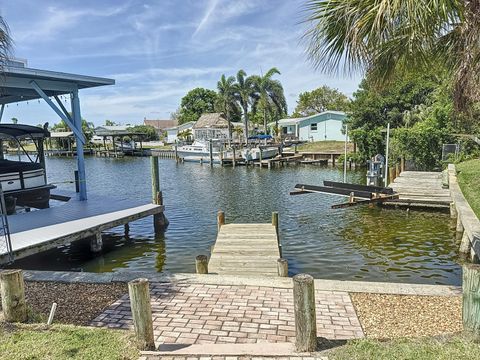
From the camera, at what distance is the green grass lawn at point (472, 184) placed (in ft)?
38.7

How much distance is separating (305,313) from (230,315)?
57.7 inches

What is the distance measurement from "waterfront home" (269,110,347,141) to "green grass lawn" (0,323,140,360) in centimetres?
4536

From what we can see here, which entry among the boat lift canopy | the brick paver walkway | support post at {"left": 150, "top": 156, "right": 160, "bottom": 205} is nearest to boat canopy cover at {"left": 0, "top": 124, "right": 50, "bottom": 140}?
support post at {"left": 150, "top": 156, "right": 160, "bottom": 205}

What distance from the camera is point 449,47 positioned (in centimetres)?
541

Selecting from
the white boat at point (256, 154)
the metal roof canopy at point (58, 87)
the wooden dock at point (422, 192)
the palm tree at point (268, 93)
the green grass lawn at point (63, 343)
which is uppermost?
the palm tree at point (268, 93)

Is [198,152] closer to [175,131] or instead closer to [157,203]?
[157,203]

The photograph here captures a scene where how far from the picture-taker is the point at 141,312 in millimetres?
4043

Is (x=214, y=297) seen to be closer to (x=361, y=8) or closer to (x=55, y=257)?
(x=361, y=8)

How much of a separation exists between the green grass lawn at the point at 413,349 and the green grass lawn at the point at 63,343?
2310mm

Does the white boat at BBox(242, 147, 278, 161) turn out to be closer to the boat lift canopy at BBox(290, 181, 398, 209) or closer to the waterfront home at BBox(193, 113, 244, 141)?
the waterfront home at BBox(193, 113, 244, 141)

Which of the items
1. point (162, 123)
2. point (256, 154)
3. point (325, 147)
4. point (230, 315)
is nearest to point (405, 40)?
point (230, 315)

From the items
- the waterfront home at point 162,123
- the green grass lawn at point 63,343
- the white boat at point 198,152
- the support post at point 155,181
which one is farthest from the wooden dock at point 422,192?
the waterfront home at point 162,123

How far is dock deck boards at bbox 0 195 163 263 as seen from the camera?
8852mm

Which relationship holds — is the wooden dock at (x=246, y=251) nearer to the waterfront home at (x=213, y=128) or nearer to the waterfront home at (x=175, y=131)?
the waterfront home at (x=213, y=128)
